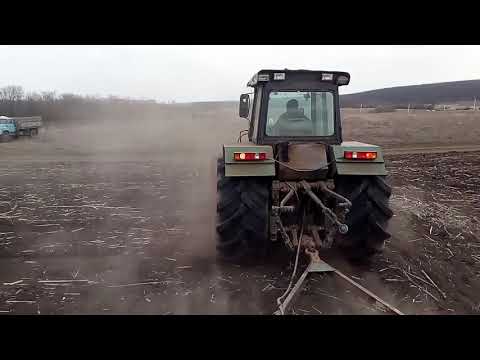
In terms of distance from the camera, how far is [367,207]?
16.3 ft

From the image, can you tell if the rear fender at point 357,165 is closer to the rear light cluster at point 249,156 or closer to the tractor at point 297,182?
the tractor at point 297,182

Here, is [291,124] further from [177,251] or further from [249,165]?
[177,251]

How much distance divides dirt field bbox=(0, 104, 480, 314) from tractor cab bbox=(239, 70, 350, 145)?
167 centimetres

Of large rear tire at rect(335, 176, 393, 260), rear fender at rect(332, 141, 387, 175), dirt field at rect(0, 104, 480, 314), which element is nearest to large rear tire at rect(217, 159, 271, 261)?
dirt field at rect(0, 104, 480, 314)

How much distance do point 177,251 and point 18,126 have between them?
72.2 ft

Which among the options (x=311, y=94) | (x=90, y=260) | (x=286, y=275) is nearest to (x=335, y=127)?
(x=311, y=94)

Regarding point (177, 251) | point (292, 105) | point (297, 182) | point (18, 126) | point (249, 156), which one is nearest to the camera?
point (249, 156)

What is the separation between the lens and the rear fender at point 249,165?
479 centimetres

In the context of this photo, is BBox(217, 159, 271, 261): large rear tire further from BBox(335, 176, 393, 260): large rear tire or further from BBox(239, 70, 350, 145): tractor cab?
BBox(335, 176, 393, 260): large rear tire

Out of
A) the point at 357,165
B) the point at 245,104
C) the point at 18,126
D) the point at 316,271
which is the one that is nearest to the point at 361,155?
the point at 357,165

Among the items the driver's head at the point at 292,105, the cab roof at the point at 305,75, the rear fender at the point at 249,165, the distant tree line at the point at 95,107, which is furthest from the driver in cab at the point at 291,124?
the distant tree line at the point at 95,107

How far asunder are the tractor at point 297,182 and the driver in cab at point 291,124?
0.01 m

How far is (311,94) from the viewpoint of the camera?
5469mm

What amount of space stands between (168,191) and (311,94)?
5.40 metres
